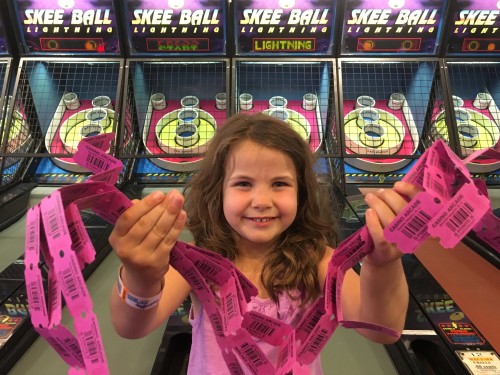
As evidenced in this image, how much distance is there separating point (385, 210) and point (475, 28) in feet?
10.6

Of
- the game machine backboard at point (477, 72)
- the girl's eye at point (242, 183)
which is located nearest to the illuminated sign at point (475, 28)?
the game machine backboard at point (477, 72)

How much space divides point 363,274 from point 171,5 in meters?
2.99

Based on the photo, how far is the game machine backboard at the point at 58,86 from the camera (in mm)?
3258

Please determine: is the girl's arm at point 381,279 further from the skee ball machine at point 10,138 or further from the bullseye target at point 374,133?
the skee ball machine at point 10,138

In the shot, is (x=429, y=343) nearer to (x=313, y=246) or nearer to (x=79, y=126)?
(x=313, y=246)

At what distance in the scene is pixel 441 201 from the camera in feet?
2.48

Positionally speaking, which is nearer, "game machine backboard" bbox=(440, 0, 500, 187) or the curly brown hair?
the curly brown hair

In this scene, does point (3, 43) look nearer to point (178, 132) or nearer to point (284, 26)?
point (178, 132)

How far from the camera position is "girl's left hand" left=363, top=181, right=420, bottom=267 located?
33.0 inches

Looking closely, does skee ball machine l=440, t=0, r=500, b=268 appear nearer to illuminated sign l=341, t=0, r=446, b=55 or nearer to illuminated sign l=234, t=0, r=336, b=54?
illuminated sign l=341, t=0, r=446, b=55


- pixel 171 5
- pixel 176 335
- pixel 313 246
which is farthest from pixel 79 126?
pixel 313 246

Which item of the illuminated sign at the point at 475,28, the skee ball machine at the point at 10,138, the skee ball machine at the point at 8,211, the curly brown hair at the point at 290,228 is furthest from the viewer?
the illuminated sign at the point at 475,28

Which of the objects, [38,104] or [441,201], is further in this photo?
[38,104]

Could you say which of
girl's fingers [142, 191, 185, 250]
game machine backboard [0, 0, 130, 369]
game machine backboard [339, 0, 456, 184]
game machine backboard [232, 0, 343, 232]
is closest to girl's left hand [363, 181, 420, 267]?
girl's fingers [142, 191, 185, 250]
